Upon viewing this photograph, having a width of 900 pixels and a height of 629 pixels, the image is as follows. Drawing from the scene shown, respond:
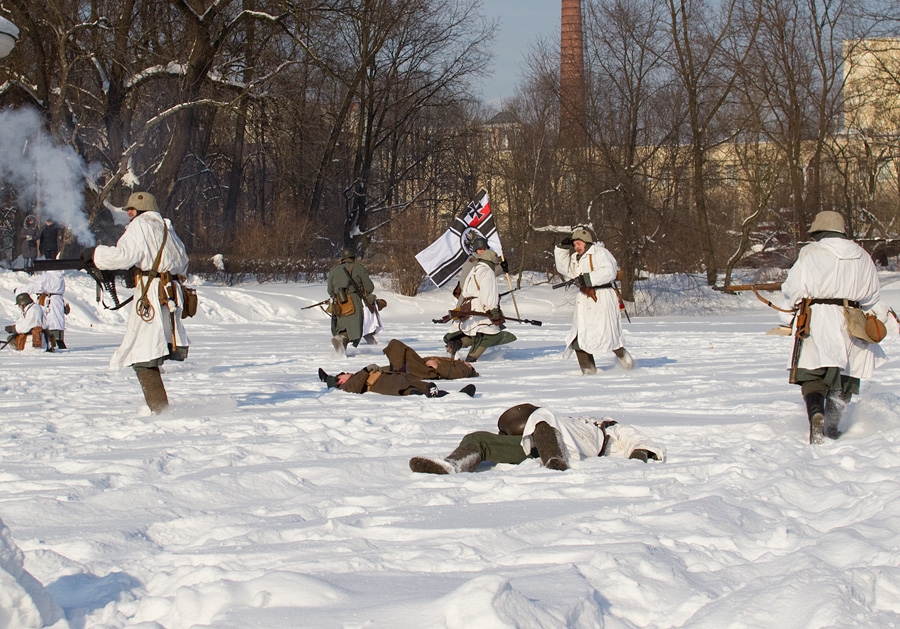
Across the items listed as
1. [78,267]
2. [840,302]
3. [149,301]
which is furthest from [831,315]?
[78,267]

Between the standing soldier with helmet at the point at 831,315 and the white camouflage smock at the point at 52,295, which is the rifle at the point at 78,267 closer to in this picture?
the standing soldier with helmet at the point at 831,315

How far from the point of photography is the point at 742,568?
12.7 ft

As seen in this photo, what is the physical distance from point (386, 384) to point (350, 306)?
4.63m

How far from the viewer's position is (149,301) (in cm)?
809

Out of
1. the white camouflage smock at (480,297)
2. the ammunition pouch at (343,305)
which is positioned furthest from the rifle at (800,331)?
the ammunition pouch at (343,305)

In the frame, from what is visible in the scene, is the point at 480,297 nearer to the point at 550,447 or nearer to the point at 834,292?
the point at 834,292

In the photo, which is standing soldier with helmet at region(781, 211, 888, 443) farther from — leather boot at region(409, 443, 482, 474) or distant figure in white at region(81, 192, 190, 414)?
distant figure in white at region(81, 192, 190, 414)

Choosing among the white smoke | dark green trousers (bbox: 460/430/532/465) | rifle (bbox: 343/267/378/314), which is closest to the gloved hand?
dark green trousers (bbox: 460/430/532/465)

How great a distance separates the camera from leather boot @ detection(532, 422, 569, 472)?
5.75m

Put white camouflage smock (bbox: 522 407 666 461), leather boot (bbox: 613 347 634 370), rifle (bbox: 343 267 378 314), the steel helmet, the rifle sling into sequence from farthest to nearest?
rifle (bbox: 343 267 378 314) → leather boot (bbox: 613 347 634 370) → the steel helmet → the rifle sling → white camouflage smock (bbox: 522 407 666 461)

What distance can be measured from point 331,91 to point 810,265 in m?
35.7

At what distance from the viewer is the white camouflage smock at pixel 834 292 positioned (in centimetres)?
686

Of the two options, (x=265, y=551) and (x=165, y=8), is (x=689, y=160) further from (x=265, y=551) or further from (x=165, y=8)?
(x=265, y=551)

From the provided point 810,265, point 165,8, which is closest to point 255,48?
→ point 165,8
